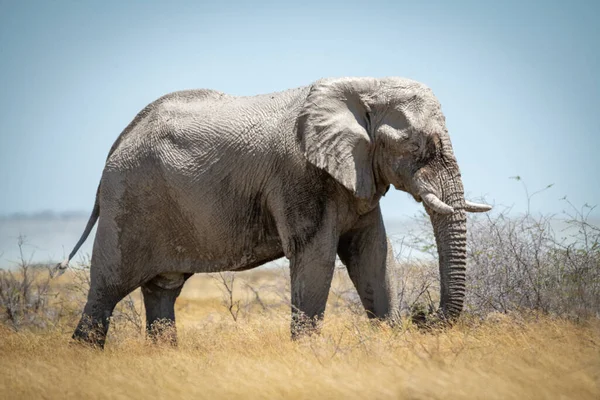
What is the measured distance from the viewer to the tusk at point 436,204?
825 centimetres

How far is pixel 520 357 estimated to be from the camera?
711cm

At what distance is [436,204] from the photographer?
828 centimetres

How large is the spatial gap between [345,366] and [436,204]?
2098 millimetres

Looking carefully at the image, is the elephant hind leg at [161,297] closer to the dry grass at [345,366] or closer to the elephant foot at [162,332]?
the elephant foot at [162,332]

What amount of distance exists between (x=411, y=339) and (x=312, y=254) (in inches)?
52.3

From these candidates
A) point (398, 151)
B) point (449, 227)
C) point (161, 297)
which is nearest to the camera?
point (449, 227)

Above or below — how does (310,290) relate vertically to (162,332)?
above

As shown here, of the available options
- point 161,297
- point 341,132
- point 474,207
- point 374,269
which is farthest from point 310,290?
point 161,297

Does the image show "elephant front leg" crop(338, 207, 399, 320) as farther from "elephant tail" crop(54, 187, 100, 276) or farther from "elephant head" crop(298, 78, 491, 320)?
"elephant tail" crop(54, 187, 100, 276)

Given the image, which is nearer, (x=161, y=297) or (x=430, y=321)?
(x=430, y=321)

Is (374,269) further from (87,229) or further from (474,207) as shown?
(87,229)

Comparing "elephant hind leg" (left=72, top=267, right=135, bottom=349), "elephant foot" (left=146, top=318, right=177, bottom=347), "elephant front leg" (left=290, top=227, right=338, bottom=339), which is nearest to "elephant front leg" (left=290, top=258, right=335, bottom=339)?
"elephant front leg" (left=290, top=227, right=338, bottom=339)

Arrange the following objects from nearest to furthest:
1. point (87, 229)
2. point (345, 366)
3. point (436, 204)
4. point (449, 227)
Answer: point (345, 366) < point (436, 204) < point (449, 227) < point (87, 229)

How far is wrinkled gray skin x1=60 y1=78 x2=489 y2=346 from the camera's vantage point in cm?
845
